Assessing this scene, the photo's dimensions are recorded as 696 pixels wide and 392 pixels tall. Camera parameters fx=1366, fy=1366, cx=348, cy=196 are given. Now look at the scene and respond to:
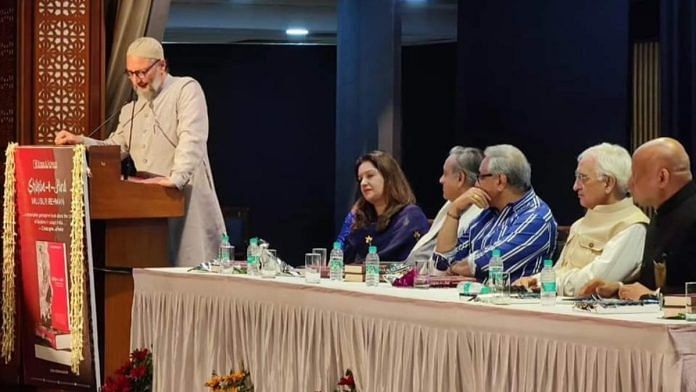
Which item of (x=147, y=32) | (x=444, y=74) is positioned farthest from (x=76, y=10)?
(x=444, y=74)

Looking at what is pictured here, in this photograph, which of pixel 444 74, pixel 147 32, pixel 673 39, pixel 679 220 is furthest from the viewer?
pixel 444 74

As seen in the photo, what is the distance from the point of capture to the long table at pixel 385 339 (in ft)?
10.2

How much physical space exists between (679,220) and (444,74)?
26.5ft

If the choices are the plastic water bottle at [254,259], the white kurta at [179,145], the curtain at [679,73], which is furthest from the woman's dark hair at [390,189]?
the curtain at [679,73]

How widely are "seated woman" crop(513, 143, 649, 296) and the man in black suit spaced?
3.6 inches

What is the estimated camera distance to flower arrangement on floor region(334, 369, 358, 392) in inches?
157

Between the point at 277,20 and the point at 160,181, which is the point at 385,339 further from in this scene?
the point at 277,20

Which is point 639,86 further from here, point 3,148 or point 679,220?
point 679,220

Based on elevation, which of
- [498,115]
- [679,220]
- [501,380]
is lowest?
[501,380]

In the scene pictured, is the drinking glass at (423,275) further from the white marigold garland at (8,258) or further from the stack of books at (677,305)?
the white marigold garland at (8,258)

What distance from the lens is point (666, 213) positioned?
12.7 ft

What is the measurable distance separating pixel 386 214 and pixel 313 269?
1062mm

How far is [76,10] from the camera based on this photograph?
5.77 metres

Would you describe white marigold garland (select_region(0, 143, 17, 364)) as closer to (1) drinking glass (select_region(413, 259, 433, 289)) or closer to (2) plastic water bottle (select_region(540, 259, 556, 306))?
(1) drinking glass (select_region(413, 259, 433, 289))
